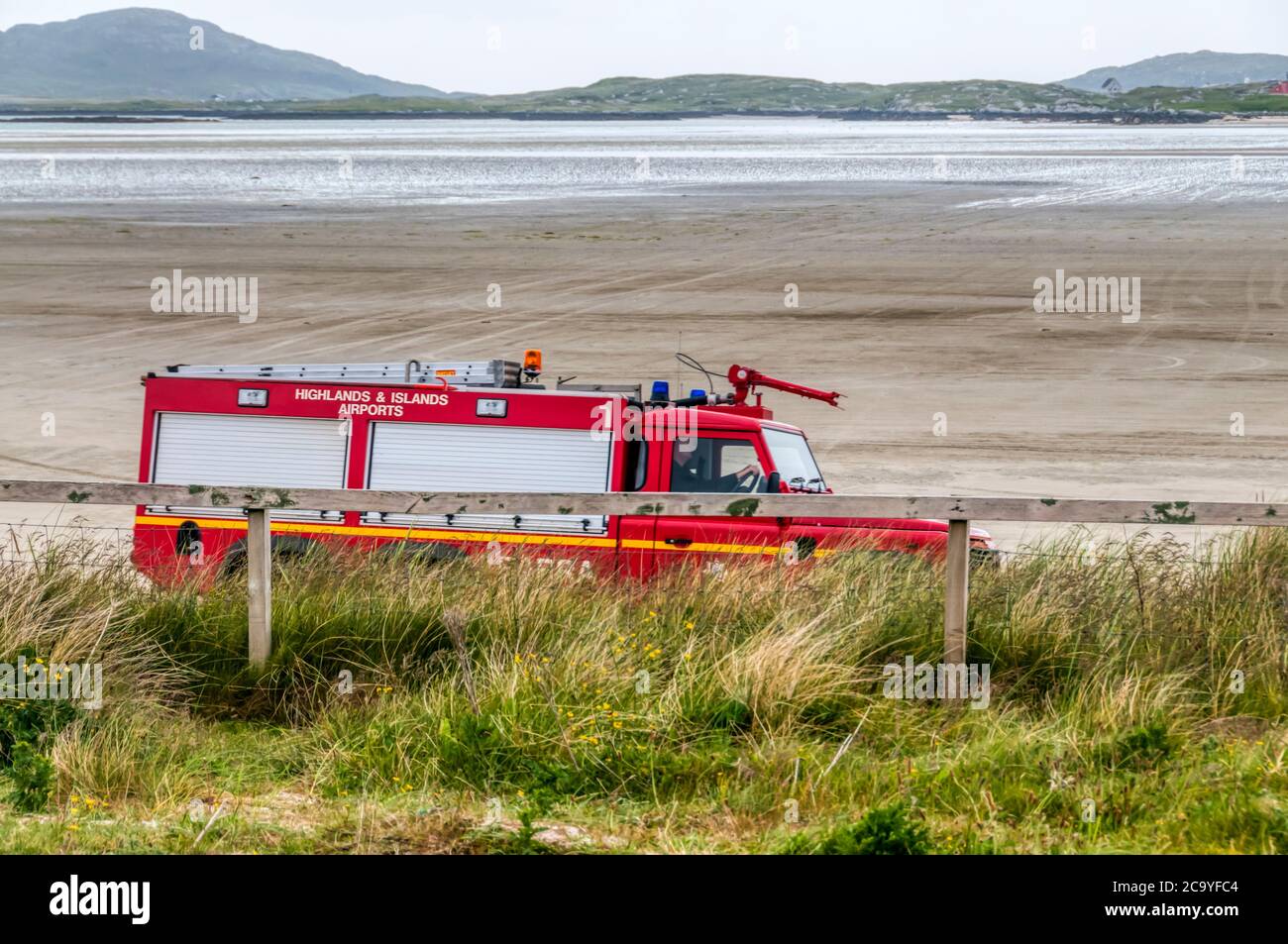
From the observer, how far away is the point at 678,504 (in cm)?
727

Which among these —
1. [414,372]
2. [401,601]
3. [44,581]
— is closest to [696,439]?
[414,372]

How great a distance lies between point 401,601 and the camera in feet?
26.0

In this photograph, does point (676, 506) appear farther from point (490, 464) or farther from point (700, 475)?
point (490, 464)

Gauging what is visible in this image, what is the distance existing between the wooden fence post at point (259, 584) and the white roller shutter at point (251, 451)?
348 cm

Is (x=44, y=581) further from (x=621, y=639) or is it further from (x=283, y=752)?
(x=621, y=639)

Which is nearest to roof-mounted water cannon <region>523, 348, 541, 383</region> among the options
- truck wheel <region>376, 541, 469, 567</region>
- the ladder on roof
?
the ladder on roof

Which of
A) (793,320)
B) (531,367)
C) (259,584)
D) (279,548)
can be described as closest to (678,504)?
(259,584)

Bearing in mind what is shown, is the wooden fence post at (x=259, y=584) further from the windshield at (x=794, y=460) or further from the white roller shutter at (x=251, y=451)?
the windshield at (x=794, y=460)

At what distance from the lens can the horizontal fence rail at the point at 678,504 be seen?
23.3ft

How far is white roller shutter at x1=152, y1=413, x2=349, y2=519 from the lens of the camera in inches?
437

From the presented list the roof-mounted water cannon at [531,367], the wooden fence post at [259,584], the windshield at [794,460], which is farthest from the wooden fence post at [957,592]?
the roof-mounted water cannon at [531,367]

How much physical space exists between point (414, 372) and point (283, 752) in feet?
17.8

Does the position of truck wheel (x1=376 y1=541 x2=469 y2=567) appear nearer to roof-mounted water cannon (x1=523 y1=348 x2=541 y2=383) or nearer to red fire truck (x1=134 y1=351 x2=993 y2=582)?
red fire truck (x1=134 y1=351 x2=993 y2=582)

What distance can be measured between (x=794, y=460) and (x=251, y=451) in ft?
14.0
